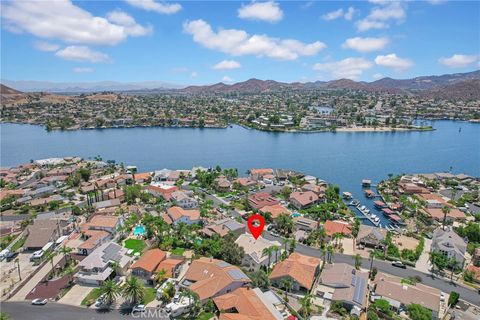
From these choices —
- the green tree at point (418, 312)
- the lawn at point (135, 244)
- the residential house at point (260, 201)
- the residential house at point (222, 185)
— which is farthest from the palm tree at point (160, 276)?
the residential house at point (222, 185)

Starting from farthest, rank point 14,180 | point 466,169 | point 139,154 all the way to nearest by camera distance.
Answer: point 139,154 → point 466,169 → point 14,180

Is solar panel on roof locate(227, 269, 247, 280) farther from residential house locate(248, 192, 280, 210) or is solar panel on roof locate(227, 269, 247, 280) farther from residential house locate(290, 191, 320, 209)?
residential house locate(290, 191, 320, 209)

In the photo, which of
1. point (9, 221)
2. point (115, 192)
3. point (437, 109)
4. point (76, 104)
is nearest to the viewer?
point (9, 221)

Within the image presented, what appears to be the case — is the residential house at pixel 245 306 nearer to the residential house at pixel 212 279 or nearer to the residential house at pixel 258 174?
the residential house at pixel 212 279

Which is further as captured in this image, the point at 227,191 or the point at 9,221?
the point at 227,191

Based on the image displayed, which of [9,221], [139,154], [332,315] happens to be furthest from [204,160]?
[332,315]

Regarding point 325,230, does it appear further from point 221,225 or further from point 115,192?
point 115,192

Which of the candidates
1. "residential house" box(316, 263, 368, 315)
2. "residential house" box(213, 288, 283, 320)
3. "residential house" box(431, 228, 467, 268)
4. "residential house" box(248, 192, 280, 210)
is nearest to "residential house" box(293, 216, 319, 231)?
"residential house" box(248, 192, 280, 210)
